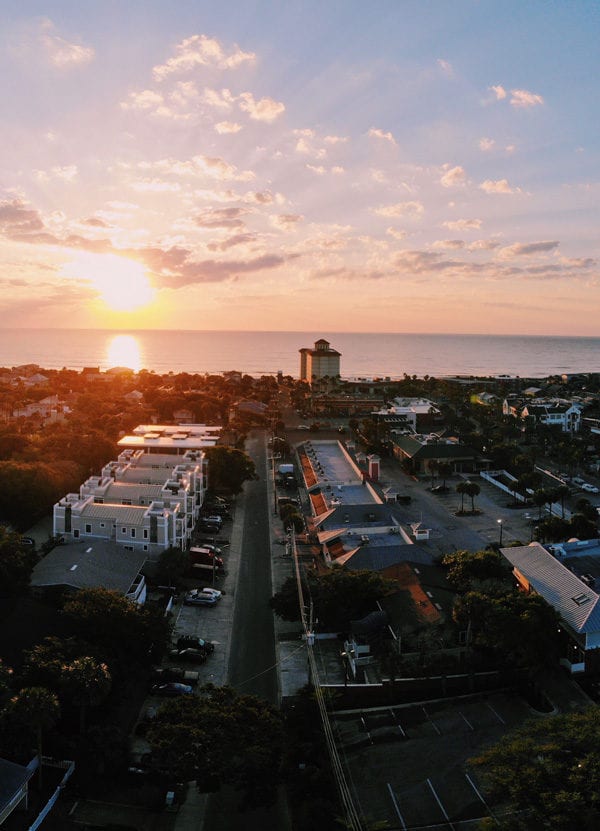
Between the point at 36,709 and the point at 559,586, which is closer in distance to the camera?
the point at 36,709

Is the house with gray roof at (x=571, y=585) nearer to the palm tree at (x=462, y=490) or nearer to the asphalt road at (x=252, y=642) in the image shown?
the asphalt road at (x=252, y=642)

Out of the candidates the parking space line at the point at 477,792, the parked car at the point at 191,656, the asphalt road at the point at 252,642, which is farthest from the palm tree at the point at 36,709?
the parking space line at the point at 477,792

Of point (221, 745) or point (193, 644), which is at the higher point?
point (221, 745)

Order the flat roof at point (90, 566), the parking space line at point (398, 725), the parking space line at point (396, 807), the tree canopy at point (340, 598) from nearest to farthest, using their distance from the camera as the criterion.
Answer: the parking space line at point (396, 807), the parking space line at point (398, 725), the tree canopy at point (340, 598), the flat roof at point (90, 566)

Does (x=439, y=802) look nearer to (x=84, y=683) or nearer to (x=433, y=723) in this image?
(x=433, y=723)

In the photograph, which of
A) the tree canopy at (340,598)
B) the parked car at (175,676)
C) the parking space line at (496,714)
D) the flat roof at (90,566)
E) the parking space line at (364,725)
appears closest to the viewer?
the parking space line at (364,725)

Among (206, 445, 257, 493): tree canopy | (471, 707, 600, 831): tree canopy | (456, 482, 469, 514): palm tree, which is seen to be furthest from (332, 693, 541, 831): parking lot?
(206, 445, 257, 493): tree canopy

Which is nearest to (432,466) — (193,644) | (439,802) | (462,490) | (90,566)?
(462,490)
